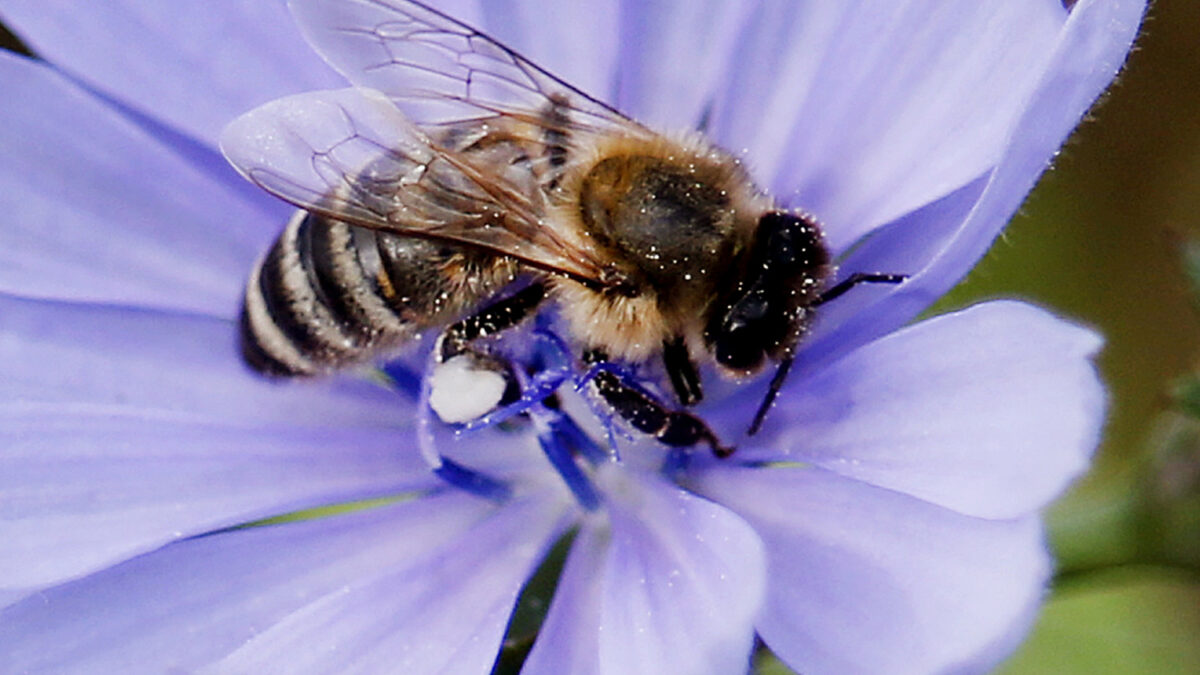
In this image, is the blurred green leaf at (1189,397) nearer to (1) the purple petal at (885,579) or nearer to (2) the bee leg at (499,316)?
(1) the purple petal at (885,579)

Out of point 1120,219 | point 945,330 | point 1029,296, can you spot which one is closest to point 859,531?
point 945,330

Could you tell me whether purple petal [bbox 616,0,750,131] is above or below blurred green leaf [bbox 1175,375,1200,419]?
above

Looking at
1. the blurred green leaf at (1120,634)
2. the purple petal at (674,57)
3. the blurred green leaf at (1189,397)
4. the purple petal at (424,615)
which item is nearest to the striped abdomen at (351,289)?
the purple petal at (424,615)

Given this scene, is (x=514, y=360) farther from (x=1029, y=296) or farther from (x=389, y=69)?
(x=1029, y=296)

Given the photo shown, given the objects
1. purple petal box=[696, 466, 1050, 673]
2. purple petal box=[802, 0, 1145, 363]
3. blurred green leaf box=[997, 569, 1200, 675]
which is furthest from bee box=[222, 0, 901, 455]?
blurred green leaf box=[997, 569, 1200, 675]

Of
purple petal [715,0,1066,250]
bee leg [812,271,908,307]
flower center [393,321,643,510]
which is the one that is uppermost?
purple petal [715,0,1066,250]

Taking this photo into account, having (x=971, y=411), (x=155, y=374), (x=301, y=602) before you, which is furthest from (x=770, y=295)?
(x=155, y=374)

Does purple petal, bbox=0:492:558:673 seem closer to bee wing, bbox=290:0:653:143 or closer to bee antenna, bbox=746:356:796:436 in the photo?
bee antenna, bbox=746:356:796:436
